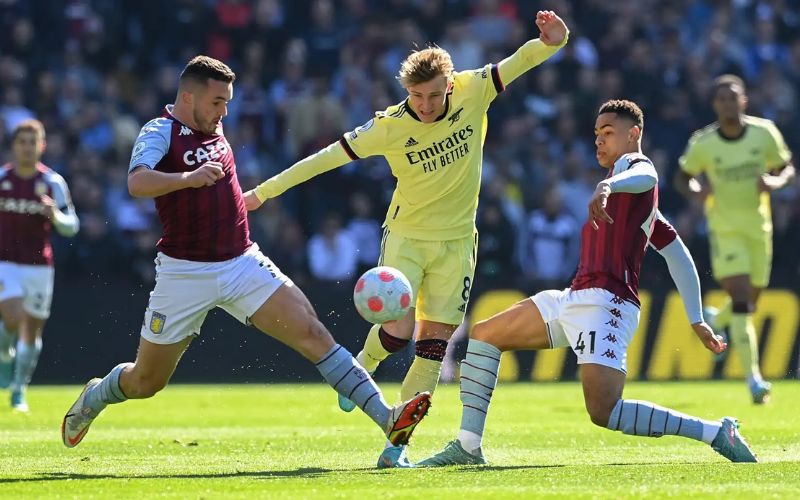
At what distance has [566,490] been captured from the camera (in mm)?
7207

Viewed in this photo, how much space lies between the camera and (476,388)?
8820mm

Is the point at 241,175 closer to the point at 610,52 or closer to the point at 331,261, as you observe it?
the point at 331,261

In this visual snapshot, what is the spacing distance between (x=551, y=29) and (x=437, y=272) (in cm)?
180

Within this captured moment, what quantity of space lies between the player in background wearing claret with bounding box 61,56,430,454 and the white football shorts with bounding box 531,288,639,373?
1.19m

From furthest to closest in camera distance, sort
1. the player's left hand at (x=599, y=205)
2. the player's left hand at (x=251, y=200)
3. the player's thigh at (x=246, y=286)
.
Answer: the player's left hand at (x=251, y=200), the player's thigh at (x=246, y=286), the player's left hand at (x=599, y=205)

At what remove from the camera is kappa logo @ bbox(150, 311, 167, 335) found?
8727 mm

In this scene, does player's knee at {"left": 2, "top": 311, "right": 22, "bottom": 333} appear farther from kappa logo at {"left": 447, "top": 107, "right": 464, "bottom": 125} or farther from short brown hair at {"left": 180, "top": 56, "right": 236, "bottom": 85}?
kappa logo at {"left": 447, "top": 107, "right": 464, "bottom": 125}

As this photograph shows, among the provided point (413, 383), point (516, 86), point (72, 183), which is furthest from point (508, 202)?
point (413, 383)

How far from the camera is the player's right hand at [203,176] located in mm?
8109

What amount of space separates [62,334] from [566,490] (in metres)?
Answer: 12.2

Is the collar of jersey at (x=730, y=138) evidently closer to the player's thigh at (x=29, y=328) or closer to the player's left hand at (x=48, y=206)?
the player's left hand at (x=48, y=206)

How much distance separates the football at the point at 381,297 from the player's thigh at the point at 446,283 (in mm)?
945

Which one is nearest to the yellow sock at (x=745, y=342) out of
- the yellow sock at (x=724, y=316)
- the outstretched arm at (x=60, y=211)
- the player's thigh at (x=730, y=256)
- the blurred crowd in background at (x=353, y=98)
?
the player's thigh at (x=730, y=256)

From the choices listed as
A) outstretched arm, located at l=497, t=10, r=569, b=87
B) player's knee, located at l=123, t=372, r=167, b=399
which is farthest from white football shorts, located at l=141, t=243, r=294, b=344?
outstretched arm, located at l=497, t=10, r=569, b=87
